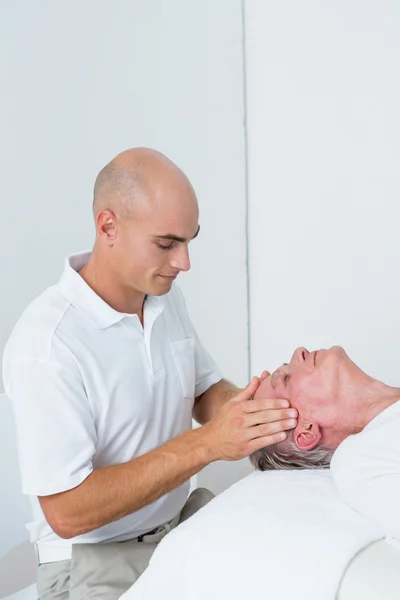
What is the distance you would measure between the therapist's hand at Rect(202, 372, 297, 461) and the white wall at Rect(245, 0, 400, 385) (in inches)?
55.5

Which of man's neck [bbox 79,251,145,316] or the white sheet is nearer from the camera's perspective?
the white sheet

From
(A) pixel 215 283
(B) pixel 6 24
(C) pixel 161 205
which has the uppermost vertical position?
(B) pixel 6 24

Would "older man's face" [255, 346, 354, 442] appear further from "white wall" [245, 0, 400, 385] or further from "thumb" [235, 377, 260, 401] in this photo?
"white wall" [245, 0, 400, 385]

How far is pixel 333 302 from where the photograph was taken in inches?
116

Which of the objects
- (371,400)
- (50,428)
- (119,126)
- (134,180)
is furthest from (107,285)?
(119,126)

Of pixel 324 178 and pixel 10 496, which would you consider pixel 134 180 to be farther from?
pixel 324 178

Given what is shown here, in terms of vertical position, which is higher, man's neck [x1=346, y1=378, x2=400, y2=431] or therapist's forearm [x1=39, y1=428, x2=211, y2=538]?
man's neck [x1=346, y1=378, x2=400, y2=431]

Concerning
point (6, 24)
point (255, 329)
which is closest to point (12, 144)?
point (6, 24)

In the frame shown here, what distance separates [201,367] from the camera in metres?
1.91

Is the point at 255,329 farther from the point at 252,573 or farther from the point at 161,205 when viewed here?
the point at 252,573

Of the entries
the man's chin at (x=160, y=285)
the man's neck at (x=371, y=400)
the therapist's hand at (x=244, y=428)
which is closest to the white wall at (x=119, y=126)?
the man's chin at (x=160, y=285)

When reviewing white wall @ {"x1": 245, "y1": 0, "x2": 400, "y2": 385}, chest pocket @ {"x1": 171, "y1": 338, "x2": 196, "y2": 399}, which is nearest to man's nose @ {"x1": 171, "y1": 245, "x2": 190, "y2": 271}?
chest pocket @ {"x1": 171, "y1": 338, "x2": 196, "y2": 399}

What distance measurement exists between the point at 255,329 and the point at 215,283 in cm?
32

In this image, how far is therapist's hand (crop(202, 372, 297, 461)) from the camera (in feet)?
4.62
